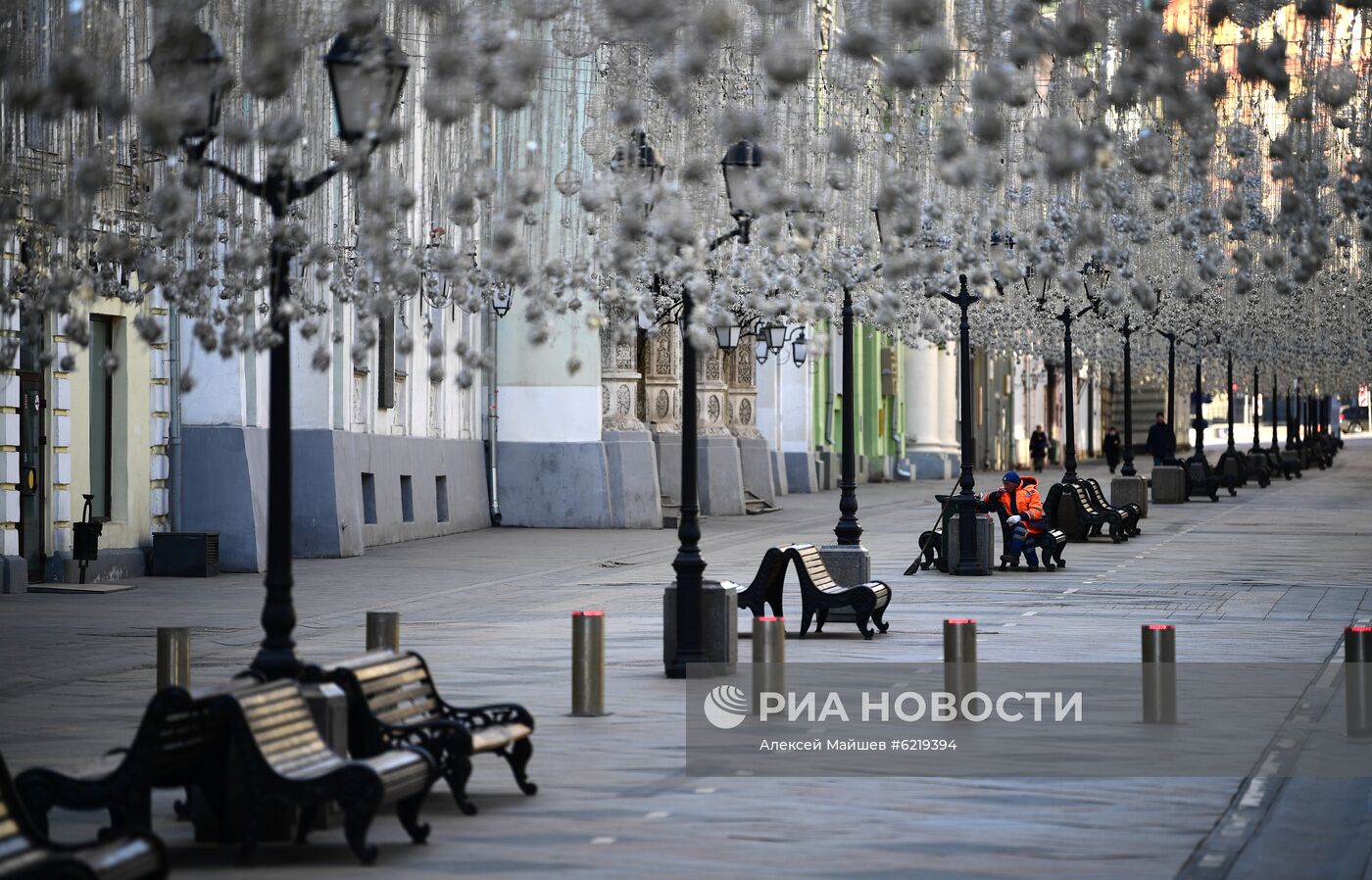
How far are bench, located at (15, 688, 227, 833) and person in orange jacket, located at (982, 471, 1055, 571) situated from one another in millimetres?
21149

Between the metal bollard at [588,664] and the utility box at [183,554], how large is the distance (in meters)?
15.6

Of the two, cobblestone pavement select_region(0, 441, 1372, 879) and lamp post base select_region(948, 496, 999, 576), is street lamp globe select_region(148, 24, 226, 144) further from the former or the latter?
lamp post base select_region(948, 496, 999, 576)

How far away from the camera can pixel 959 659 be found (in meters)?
14.9

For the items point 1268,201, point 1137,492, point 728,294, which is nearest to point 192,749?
point 728,294

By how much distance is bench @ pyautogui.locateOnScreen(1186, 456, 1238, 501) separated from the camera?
56125mm

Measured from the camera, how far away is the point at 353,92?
35.5 feet

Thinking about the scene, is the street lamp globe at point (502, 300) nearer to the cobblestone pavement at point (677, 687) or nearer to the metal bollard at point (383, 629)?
the cobblestone pavement at point (677, 687)

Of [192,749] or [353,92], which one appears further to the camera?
[353,92]

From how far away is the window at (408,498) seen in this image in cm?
3825

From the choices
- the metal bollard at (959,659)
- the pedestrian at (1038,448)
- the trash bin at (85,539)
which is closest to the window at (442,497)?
the trash bin at (85,539)

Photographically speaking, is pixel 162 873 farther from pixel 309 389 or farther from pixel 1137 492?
pixel 1137 492

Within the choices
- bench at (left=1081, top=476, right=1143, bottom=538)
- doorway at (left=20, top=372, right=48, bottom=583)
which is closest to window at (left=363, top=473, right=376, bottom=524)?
doorway at (left=20, top=372, right=48, bottom=583)

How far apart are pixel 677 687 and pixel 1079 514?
22093 millimetres

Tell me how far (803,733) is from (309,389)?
797 inches
